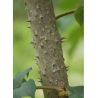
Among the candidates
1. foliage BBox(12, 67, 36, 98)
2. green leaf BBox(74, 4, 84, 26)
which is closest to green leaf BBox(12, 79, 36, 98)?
foliage BBox(12, 67, 36, 98)

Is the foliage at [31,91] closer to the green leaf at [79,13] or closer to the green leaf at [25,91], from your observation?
the green leaf at [25,91]

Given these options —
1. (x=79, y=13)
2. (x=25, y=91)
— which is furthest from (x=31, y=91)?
(x=79, y=13)

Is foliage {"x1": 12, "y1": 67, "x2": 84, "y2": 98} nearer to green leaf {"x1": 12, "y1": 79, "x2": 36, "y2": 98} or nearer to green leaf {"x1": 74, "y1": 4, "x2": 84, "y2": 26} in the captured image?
green leaf {"x1": 12, "y1": 79, "x2": 36, "y2": 98}

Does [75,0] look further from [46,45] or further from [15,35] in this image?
[15,35]

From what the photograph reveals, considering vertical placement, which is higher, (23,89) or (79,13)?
(79,13)


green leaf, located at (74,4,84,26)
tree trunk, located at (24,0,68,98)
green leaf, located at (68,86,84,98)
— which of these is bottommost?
green leaf, located at (68,86,84,98)

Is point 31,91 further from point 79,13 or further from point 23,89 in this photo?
point 79,13

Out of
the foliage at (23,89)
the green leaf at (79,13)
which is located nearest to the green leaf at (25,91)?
the foliage at (23,89)
